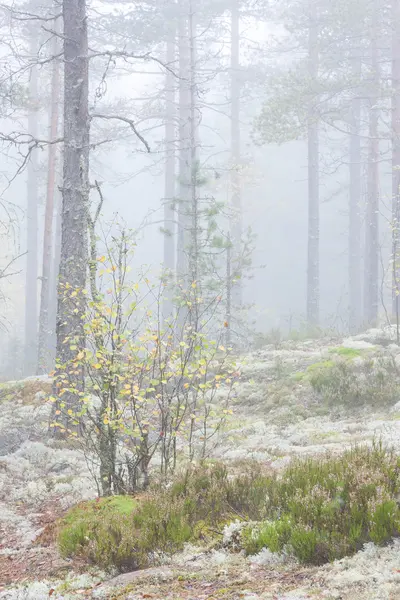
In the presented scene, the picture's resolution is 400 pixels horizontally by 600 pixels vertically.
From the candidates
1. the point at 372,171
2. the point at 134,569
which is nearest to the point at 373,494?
the point at 134,569

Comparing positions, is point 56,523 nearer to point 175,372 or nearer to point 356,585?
point 175,372

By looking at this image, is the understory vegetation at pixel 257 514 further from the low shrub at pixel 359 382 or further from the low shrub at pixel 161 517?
the low shrub at pixel 359 382

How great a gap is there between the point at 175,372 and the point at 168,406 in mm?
359

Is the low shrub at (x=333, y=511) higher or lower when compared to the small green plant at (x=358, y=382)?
lower

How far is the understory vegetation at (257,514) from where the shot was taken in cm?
384

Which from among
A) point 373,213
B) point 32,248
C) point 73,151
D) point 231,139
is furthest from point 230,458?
point 231,139

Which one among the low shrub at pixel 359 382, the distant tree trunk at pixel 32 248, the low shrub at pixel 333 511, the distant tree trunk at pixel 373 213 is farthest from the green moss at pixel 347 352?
the distant tree trunk at pixel 32 248

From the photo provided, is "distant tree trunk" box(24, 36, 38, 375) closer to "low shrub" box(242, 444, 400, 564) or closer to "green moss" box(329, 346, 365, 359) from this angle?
"green moss" box(329, 346, 365, 359)

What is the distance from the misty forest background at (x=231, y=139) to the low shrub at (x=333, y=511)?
3007 millimetres

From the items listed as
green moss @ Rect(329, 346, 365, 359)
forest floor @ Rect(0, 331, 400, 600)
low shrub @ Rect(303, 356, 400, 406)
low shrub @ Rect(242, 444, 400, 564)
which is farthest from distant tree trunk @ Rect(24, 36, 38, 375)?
low shrub @ Rect(242, 444, 400, 564)

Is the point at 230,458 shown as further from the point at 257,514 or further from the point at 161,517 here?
the point at 161,517

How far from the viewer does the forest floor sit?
3.50m

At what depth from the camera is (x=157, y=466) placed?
25.1ft

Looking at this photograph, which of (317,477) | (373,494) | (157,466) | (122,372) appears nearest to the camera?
(373,494)
